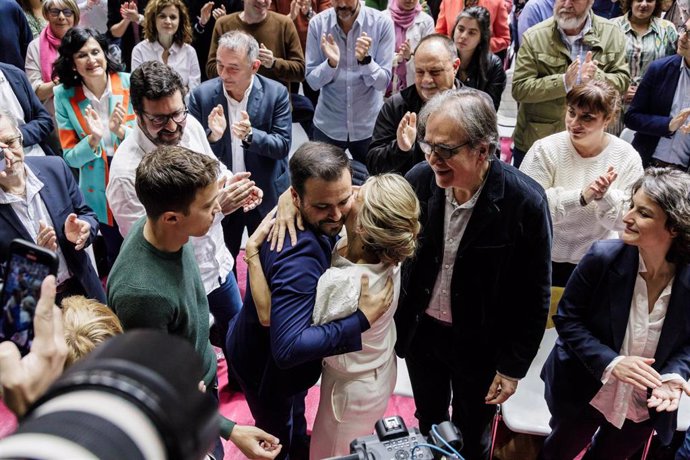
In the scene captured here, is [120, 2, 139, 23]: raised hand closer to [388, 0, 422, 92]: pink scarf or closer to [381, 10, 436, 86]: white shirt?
[388, 0, 422, 92]: pink scarf

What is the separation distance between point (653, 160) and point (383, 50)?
175 cm

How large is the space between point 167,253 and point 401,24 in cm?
Answer: 315

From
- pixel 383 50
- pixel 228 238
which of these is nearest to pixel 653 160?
pixel 383 50

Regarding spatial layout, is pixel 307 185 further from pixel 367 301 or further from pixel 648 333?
pixel 648 333

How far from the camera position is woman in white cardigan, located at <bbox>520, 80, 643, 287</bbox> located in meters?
2.66

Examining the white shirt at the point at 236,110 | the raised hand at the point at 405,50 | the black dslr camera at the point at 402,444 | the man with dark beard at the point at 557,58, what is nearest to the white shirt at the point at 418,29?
the raised hand at the point at 405,50

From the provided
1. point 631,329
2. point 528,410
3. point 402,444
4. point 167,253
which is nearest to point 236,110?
point 167,253

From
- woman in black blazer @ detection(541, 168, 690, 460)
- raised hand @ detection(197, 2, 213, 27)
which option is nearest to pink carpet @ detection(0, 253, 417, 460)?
woman in black blazer @ detection(541, 168, 690, 460)

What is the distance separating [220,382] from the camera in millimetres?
3178

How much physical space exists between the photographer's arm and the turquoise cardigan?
2253mm

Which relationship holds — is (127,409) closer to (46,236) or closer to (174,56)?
(46,236)

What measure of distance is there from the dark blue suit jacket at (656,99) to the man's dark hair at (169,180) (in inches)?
105

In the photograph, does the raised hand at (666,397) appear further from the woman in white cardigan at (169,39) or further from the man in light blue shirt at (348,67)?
the woman in white cardigan at (169,39)

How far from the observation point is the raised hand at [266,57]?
3.96m
